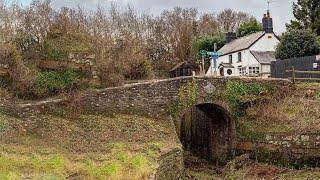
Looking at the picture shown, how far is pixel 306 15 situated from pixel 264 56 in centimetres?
728

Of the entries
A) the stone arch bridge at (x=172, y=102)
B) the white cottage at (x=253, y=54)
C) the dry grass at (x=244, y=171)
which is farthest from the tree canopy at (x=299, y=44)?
the dry grass at (x=244, y=171)

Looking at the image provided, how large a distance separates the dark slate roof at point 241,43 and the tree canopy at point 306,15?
4250 millimetres

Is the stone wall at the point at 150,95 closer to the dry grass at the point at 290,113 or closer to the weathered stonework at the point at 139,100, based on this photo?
the weathered stonework at the point at 139,100

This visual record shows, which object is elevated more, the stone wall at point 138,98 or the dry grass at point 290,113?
the stone wall at point 138,98

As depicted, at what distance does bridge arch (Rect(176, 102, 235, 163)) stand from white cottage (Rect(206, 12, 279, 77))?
11.0 metres

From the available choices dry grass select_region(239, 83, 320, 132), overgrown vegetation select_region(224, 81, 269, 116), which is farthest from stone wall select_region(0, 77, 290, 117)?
dry grass select_region(239, 83, 320, 132)

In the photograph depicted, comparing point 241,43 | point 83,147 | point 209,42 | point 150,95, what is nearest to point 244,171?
point 150,95

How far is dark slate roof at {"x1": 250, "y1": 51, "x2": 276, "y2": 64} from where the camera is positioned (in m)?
38.4

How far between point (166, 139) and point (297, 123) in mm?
5900

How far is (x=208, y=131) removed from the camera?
2725cm

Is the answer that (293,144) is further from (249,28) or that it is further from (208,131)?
(249,28)

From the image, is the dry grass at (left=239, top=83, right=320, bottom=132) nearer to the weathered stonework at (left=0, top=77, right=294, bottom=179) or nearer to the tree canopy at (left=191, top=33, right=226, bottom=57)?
the weathered stonework at (left=0, top=77, right=294, bottom=179)

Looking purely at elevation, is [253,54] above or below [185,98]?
above

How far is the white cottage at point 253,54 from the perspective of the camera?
127 feet
